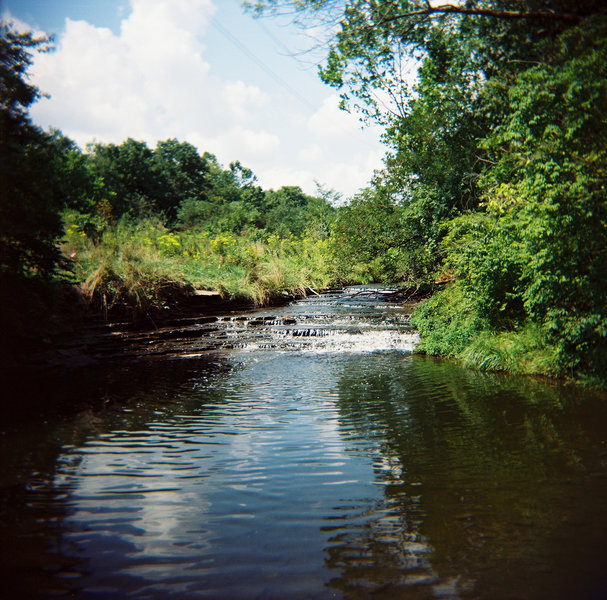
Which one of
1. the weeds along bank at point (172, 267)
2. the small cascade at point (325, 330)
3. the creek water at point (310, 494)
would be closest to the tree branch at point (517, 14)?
the creek water at point (310, 494)

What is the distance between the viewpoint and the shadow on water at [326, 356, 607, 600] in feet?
7.66

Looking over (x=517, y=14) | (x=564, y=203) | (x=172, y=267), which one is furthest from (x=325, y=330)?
(x=517, y=14)

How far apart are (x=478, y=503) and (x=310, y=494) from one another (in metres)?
1.22

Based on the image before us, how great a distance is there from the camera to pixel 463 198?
12648 mm

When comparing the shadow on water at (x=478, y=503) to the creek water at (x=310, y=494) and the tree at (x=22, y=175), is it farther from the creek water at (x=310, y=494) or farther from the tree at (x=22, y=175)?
the tree at (x=22, y=175)

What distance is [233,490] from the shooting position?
11.6ft

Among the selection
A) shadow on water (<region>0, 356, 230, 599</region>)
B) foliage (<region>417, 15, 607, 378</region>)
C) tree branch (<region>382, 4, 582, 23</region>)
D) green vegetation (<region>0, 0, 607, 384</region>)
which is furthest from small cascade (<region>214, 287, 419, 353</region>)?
tree branch (<region>382, 4, 582, 23</region>)

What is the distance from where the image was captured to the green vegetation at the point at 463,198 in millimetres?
6082

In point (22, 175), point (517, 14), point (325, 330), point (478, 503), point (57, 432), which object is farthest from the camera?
point (325, 330)

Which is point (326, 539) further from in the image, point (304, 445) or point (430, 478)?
point (304, 445)

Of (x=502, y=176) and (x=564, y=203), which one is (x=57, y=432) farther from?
(x=502, y=176)

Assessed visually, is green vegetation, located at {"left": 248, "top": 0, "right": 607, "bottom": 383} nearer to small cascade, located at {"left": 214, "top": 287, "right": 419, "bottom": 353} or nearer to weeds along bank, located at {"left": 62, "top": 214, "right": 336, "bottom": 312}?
small cascade, located at {"left": 214, "top": 287, "right": 419, "bottom": 353}

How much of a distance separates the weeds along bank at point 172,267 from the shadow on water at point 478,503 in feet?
20.9

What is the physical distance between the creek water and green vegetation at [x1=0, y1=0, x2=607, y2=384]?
1.85 metres
